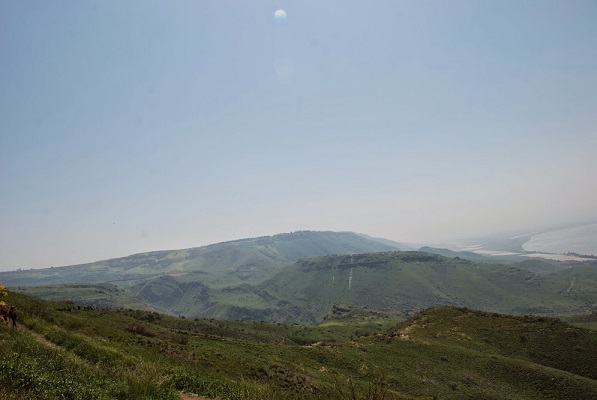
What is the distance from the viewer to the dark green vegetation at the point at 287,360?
15.2m

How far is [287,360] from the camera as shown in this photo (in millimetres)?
45938

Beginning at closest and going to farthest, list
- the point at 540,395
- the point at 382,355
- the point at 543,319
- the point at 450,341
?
1. the point at 540,395
2. the point at 382,355
3. the point at 450,341
4. the point at 543,319

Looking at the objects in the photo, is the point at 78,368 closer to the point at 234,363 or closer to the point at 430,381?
the point at 234,363

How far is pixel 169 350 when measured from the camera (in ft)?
118

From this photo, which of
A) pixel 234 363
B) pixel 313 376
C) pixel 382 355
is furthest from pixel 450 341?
pixel 234 363

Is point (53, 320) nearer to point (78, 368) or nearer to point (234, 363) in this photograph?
point (234, 363)

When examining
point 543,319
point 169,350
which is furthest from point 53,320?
point 543,319

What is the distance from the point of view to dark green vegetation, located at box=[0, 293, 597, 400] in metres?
15.2

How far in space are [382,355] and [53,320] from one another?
48198 millimetres

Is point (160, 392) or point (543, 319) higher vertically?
point (160, 392)

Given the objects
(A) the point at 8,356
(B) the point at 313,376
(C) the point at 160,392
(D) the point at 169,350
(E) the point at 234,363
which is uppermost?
(A) the point at 8,356

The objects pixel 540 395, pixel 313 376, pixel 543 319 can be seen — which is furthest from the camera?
pixel 543 319

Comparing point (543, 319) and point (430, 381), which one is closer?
point (430, 381)

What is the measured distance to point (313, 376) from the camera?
40688 millimetres
